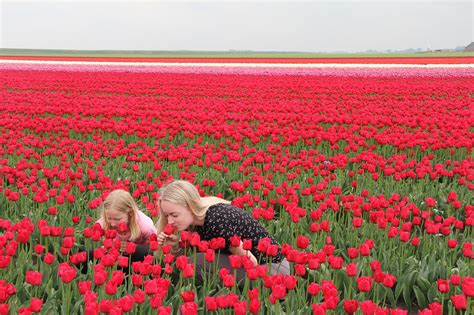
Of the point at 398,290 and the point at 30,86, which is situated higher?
the point at 30,86

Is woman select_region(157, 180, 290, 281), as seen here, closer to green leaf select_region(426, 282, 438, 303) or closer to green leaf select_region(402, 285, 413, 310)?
green leaf select_region(402, 285, 413, 310)

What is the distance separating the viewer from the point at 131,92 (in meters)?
16.8

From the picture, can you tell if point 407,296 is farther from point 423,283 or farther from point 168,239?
point 168,239

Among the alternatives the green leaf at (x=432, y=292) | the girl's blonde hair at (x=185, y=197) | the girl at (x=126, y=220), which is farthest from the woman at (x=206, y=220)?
the green leaf at (x=432, y=292)

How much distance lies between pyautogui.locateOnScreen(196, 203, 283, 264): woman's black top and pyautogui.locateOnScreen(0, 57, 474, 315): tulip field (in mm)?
162

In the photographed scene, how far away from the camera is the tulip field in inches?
124

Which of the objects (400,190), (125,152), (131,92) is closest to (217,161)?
(125,152)

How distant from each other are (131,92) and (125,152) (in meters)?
10.1

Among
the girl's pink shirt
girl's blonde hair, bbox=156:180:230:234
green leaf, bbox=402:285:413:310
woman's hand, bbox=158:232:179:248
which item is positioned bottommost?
green leaf, bbox=402:285:413:310

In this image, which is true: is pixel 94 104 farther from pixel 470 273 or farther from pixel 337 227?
pixel 470 273

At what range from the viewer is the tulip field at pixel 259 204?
3156mm

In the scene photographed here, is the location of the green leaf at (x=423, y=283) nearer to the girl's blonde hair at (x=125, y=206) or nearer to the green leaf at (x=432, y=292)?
the green leaf at (x=432, y=292)

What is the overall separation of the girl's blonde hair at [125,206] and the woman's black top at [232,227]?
2.20 ft

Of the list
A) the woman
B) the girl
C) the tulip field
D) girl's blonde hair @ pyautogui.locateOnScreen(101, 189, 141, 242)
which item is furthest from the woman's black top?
girl's blonde hair @ pyautogui.locateOnScreen(101, 189, 141, 242)
